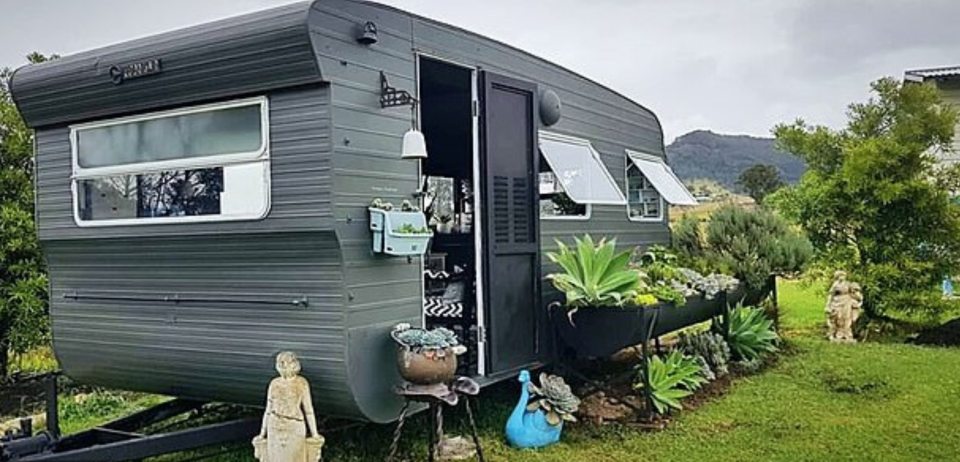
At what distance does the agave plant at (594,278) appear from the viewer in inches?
221

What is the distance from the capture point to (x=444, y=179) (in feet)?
26.8

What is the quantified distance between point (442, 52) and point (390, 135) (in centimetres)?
83

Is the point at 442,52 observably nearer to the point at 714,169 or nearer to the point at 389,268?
the point at 389,268

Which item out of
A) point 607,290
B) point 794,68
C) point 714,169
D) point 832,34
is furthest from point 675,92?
point 714,169

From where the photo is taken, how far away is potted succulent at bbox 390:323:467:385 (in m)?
4.21

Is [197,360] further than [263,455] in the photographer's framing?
Yes

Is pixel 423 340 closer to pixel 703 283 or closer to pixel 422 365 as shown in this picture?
pixel 422 365

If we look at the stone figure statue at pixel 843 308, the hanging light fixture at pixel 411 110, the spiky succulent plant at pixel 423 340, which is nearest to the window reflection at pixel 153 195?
the hanging light fixture at pixel 411 110

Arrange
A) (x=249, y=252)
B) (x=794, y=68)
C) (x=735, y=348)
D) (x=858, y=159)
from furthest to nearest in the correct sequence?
(x=794, y=68), (x=858, y=159), (x=735, y=348), (x=249, y=252)

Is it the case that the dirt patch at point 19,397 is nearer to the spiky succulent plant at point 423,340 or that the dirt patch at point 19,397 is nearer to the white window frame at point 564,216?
the spiky succulent plant at point 423,340

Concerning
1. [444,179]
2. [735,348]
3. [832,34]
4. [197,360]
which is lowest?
[735,348]

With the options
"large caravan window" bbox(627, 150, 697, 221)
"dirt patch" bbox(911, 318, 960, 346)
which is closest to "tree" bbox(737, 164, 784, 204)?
"dirt patch" bbox(911, 318, 960, 346)

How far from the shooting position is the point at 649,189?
8344mm

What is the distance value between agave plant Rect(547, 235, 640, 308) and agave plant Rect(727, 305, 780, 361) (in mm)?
2756
